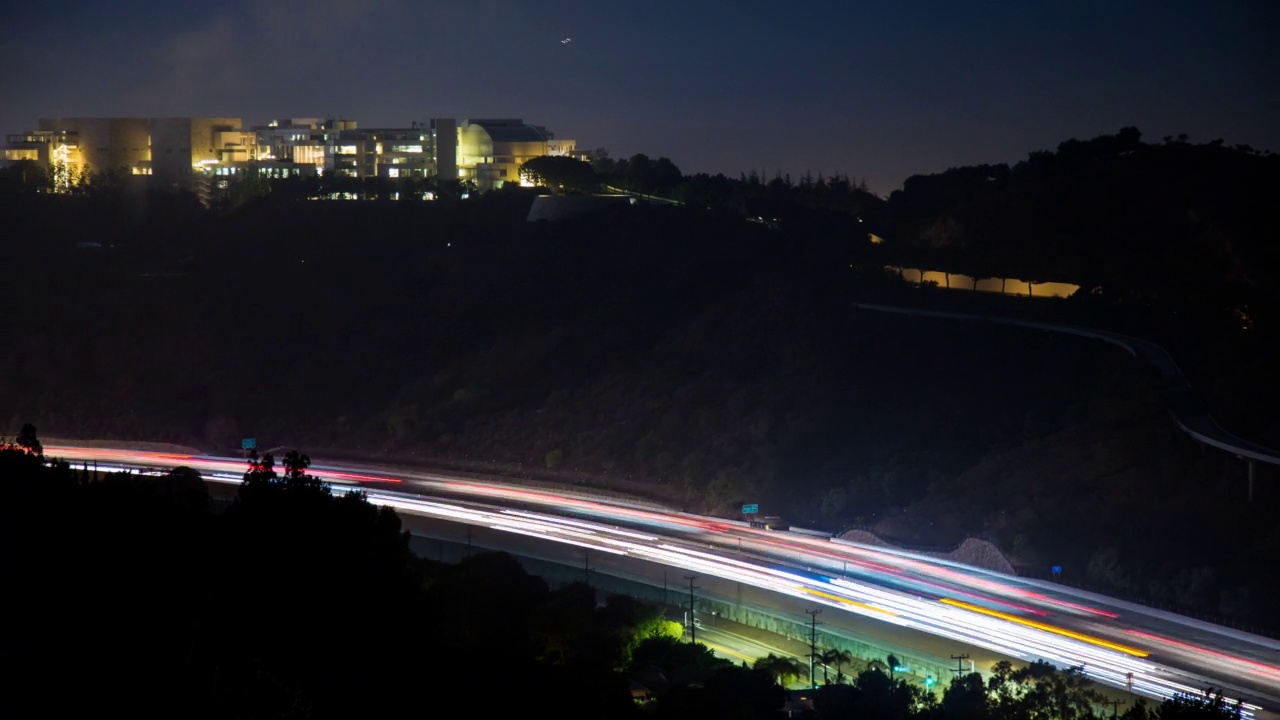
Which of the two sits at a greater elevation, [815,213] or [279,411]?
[815,213]

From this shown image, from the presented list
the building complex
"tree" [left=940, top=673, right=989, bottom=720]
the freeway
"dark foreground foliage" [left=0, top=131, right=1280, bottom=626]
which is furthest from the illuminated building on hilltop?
"tree" [left=940, top=673, right=989, bottom=720]

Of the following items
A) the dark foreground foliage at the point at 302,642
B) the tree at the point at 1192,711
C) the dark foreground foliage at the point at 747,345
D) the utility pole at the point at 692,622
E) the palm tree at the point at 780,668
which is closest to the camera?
the tree at the point at 1192,711

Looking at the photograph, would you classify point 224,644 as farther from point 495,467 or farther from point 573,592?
point 495,467

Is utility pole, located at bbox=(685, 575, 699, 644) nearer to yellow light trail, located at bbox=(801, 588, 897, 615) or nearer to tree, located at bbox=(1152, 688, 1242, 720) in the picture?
yellow light trail, located at bbox=(801, 588, 897, 615)

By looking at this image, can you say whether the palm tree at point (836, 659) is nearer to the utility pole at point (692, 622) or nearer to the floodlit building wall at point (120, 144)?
the utility pole at point (692, 622)

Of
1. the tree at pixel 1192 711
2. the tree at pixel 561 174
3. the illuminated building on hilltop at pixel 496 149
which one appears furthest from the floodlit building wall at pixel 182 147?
the tree at pixel 1192 711

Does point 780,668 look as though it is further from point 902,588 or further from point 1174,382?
point 1174,382

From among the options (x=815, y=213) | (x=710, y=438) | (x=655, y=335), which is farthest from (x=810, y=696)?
(x=815, y=213)
